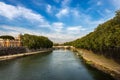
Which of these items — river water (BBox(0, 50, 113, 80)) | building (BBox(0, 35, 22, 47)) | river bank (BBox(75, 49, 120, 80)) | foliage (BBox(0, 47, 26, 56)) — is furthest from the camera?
building (BBox(0, 35, 22, 47))

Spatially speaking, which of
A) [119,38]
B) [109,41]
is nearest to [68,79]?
[119,38]

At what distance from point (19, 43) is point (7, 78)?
97.3m

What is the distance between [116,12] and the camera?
41.1m

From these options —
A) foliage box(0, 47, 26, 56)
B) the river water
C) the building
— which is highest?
the building

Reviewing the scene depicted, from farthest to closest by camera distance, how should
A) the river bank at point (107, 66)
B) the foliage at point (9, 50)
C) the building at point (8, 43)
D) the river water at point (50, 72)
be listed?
the building at point (8, 43) < the foliage at point (9, 50) < the river water at point (50, 72) < the river bank at point (107, 66)

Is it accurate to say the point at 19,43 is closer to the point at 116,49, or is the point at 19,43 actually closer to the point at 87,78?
the point at 116,49

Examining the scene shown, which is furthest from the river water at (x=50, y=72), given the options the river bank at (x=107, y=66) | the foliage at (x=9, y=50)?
the foliage at (x=9, y=50)

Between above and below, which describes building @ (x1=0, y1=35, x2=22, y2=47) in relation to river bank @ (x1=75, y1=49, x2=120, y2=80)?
above

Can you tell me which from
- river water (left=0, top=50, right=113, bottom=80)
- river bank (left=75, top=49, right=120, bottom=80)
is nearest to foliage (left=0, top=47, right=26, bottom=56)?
river water (left=0, top=50, right=113, bottom=80)

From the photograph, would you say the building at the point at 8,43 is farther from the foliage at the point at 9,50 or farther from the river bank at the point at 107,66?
the river bank at the point at 107,66

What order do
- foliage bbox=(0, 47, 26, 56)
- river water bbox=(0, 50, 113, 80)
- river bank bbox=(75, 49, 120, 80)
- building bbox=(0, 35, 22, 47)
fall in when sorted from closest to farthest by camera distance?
river bank bbox=(75, 49, 120, 80), river water bbox=(0, 50, 113, 80), foliage bbox=(0, 47, 26, 56), building bbox=(0, 35, 22, 47)

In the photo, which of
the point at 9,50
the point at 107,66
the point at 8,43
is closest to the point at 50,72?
the point at 107,66

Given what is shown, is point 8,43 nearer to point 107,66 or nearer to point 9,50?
point 9,50

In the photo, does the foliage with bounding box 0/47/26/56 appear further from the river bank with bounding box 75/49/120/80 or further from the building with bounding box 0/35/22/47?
the river bank with bounding box 75/49/120/80
